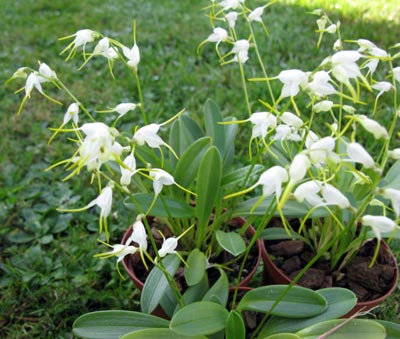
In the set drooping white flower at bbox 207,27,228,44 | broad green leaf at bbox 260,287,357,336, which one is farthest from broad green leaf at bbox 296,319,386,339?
drooping white flower at bbox 207,27,228,44

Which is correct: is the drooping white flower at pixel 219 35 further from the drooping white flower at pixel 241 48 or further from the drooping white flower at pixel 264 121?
the drooping white flower at pixel 264 121

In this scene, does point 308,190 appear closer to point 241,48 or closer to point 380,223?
point 380,223

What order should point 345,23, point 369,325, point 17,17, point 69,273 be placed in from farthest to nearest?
1. point 17,17
2. point 345,23
3. point 69,273
4. point 369,325

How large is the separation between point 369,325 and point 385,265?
33 cm

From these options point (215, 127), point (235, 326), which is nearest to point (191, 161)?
point (215, 127)

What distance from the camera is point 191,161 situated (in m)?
1.13

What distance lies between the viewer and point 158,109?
2.14m

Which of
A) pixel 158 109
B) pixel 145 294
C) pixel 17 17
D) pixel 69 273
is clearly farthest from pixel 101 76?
pixel 145 294

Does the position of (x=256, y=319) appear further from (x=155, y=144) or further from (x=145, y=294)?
(x=155, y=144)

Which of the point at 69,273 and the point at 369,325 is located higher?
the point at 369,325

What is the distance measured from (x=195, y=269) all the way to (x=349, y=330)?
1.12 ft

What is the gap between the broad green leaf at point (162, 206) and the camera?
106cm

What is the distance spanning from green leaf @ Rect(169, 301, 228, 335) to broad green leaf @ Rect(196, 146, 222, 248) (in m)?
0.25

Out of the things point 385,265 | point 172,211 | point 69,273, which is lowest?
point 69,273
